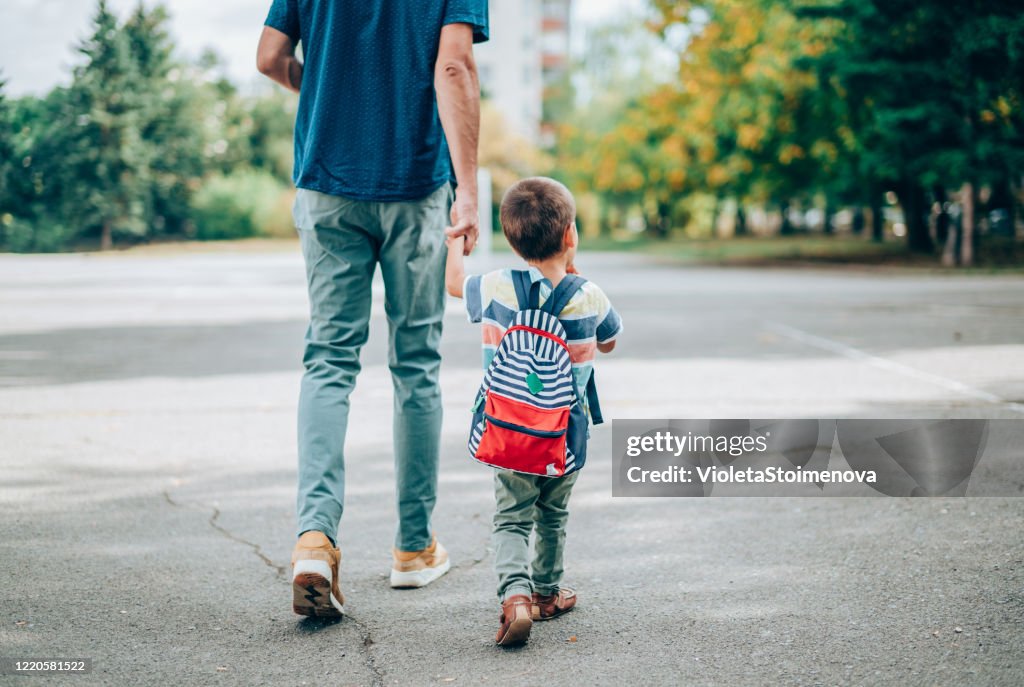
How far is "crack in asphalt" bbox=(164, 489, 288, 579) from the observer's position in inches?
138

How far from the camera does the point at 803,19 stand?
2295 cm

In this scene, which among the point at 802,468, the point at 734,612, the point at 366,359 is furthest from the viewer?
the point at 366,359

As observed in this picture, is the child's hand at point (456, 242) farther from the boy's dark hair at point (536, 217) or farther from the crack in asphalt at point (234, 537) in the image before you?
the crack in asphalt at point (234, 537)

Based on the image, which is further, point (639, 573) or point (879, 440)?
point (879, 440)

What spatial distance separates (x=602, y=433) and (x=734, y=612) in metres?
2.76

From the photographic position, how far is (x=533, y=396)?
114 inches

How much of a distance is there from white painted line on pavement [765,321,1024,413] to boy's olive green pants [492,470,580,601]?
423 cm

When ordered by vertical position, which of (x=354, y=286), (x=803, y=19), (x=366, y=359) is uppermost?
(x=803, y=19)

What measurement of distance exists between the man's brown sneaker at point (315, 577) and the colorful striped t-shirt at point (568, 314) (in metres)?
0.68

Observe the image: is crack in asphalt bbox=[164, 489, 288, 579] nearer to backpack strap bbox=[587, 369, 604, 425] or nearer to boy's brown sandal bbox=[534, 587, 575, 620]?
boy's brown sandal bbox=[534, 587, 575, 620]

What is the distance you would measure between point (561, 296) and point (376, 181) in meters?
0.69

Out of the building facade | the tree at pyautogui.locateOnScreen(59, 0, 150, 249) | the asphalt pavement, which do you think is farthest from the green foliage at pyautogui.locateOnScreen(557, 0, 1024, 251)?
the building facade

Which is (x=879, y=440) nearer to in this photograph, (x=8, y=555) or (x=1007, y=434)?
(x=1007, y=434)

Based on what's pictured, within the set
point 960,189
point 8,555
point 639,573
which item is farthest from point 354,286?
point 960,189
